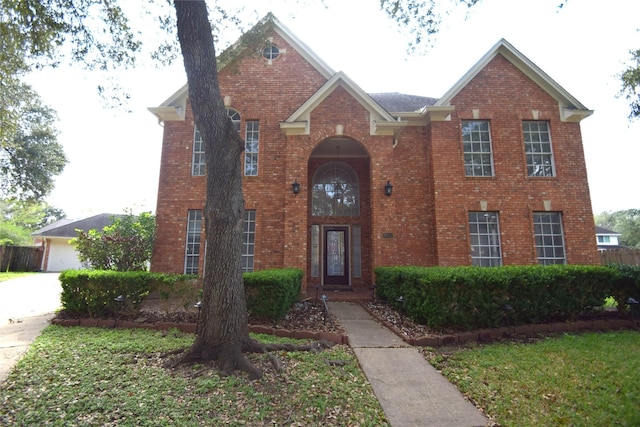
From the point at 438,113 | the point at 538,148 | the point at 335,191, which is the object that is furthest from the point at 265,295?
the point at 538,148

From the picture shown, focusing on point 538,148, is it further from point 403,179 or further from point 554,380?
point 554,380

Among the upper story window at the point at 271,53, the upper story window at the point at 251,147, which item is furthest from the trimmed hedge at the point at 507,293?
the upper story window at the point at 271,53

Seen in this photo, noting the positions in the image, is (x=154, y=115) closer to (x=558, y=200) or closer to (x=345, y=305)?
(x=345, y=305)

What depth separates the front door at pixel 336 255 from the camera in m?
11.9

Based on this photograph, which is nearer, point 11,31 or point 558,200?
point 11,31

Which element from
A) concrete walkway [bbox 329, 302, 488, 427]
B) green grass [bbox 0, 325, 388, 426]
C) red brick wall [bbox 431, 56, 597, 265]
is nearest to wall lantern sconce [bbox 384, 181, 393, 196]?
red brick wall [bbox 431, 56, 597, 265]

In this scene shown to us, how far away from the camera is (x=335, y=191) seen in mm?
12172

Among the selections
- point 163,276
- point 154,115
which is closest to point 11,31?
point 154,115

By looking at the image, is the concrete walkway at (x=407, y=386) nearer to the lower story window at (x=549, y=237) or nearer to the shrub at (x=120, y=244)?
the shrub at (x=120, y=244)

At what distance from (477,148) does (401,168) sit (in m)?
2.70

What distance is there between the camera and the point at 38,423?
2.97 metres

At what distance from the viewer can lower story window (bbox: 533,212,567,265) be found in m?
10.3

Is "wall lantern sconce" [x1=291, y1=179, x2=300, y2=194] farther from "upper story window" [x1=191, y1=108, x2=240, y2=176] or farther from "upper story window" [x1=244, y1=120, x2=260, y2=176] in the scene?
"upper story window" [x1=191, y1=108, x2=240, y2=176]

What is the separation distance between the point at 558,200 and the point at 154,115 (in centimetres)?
1447
